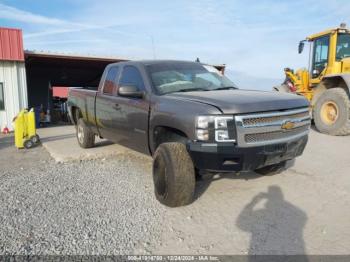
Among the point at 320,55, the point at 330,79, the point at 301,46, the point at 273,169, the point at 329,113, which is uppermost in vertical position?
the point at 301,46

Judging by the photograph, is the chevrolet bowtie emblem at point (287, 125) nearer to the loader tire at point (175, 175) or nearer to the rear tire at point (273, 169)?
the rear tire at point (273, 169)

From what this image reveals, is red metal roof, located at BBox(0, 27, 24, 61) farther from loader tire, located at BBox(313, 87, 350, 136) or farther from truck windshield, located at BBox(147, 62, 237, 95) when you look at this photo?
loader tire, located at BBox(313, 87, 350, 136)

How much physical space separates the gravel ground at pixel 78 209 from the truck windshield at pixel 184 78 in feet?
5.42

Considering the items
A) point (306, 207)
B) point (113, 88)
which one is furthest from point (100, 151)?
A: point (306, 207)

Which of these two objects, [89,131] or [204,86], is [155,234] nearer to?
[204,86]

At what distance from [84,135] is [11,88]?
8108 mm

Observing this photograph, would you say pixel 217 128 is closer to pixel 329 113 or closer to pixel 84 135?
pixel 84 135

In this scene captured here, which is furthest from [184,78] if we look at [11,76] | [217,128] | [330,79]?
[11,76]

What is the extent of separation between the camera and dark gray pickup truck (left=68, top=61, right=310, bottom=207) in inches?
143

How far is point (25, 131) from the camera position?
9102 mm

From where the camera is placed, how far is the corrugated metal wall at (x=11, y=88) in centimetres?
1353

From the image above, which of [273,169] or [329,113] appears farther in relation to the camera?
[329,113]

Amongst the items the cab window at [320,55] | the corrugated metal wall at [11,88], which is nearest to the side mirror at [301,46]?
the cab window at [320,55]

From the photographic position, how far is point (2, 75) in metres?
13.4
